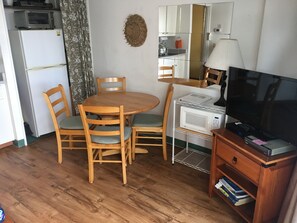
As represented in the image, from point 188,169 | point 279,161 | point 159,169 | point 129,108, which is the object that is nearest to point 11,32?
point 129,108

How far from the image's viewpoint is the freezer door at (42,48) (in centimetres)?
339

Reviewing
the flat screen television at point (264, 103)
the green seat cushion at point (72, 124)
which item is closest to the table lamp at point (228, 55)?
the flat screen television at point (264, 103)

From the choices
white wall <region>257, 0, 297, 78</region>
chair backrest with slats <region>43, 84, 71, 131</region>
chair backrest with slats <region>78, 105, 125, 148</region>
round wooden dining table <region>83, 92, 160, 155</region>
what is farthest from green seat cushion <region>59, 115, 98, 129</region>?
white wall <region>257, 0, 297, 78</region>

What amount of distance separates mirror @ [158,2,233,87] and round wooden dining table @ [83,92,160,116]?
1.50ft

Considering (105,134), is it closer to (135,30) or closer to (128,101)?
(128,101)

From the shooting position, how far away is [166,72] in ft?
11.1

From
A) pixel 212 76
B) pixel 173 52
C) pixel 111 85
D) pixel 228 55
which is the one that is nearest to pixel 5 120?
pixel 111 85

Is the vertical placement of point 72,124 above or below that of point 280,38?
below

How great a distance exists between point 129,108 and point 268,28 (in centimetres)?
156

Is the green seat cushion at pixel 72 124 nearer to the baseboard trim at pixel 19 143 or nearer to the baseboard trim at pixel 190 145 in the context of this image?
the baseboard trim at pixel 19 143

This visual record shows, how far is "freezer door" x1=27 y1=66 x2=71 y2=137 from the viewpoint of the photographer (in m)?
3.58

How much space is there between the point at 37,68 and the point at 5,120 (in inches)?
32.8

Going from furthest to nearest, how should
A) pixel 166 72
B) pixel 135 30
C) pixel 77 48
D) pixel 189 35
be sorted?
pixel 77 48
pixel 135 30
pixel 166 72
pixel 189 35

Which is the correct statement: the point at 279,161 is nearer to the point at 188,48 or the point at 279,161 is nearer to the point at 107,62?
the point at 188,48
